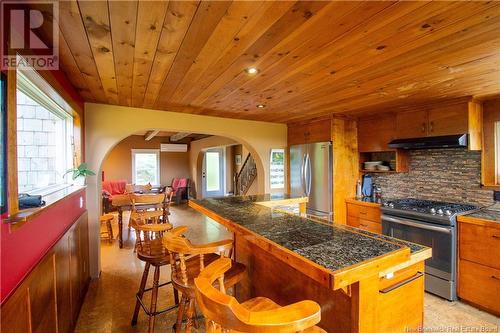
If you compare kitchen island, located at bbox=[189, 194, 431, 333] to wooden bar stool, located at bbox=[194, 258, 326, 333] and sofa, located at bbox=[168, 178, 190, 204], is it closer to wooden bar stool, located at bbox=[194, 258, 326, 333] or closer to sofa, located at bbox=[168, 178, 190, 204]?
wooden bar stool, located at bbox=[194, 258, 326, 333]

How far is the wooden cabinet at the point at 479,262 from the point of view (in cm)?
235

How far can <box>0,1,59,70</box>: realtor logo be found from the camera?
113cm

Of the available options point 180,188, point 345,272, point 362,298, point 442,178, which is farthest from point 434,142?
point 180,188

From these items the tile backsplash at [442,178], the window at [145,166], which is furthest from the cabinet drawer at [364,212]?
the window at [145,166]

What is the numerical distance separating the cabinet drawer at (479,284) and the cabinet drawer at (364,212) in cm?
103

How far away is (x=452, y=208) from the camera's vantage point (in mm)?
2809

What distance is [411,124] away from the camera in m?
3.26

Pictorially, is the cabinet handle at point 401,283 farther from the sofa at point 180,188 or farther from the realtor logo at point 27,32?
the sofa at point 180,188

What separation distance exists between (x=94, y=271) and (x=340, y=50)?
3.53 metres

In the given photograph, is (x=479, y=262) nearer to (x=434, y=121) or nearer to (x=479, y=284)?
(x=479, y=284)

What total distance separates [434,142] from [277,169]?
2.36m

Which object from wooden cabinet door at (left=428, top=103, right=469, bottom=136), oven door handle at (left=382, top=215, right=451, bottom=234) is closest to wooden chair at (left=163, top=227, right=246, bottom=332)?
oven door handle at (left=382, top=215, right=451, bottom=234)

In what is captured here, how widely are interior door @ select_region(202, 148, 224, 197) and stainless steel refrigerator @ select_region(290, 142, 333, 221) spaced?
630 centimetres

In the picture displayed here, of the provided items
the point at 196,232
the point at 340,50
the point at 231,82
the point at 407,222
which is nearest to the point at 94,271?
the point at 196,232
